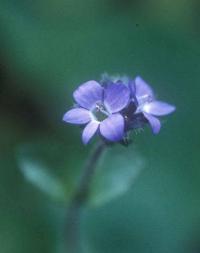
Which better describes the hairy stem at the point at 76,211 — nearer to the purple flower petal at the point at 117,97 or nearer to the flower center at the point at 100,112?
the flower center at the point at 100,112

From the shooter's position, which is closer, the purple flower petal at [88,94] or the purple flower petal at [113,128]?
the purple flower petal at [113,128]

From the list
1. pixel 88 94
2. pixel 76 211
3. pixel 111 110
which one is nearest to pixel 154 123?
pixel 111 110

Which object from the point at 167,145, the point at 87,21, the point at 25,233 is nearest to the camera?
the point at 25,233

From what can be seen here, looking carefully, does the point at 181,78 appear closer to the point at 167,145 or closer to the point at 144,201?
the point at 167,145

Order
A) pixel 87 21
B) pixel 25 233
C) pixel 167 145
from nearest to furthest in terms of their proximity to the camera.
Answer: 1. pixel 25 233
2. pixel 167 145
3. pixel 87 21

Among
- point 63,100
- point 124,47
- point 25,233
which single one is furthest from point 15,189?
point 124,47

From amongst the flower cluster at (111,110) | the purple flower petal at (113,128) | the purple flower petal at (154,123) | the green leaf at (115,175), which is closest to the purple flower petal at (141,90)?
the flower cluster at (111,110)
